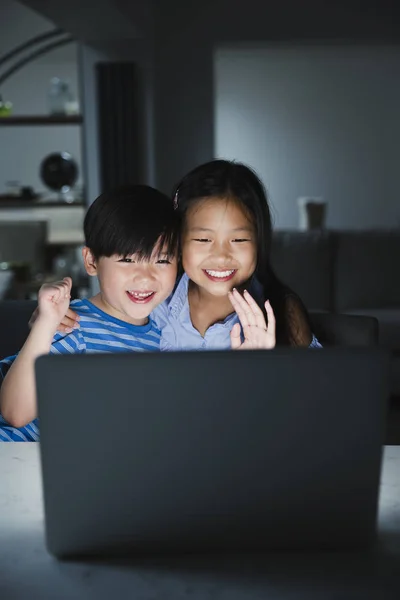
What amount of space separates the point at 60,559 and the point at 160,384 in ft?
0.66

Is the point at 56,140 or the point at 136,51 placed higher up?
the point at 136,51

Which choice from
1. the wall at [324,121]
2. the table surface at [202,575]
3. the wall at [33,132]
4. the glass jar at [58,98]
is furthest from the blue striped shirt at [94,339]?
the wall at [33,132]

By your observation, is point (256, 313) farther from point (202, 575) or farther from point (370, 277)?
point (370, 277)

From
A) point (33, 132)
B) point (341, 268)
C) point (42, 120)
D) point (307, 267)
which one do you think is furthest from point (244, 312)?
point (33, 132)

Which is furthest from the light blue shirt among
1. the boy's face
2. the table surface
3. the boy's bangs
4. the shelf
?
the shelf

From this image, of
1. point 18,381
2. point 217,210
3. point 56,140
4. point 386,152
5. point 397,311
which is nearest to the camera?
point 18,381

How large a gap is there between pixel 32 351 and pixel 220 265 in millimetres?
380

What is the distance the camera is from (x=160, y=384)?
0.68 meters

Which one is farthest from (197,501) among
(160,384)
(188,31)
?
(188,31)

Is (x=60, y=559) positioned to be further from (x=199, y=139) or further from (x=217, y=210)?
(x=199, y=139)

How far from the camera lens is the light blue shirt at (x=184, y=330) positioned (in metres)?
1.43

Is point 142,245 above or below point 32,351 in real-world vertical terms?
above

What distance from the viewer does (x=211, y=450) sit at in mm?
708

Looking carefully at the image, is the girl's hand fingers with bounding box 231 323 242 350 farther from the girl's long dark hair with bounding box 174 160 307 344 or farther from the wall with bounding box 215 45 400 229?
the wall with bounding box 215 45 400 229
